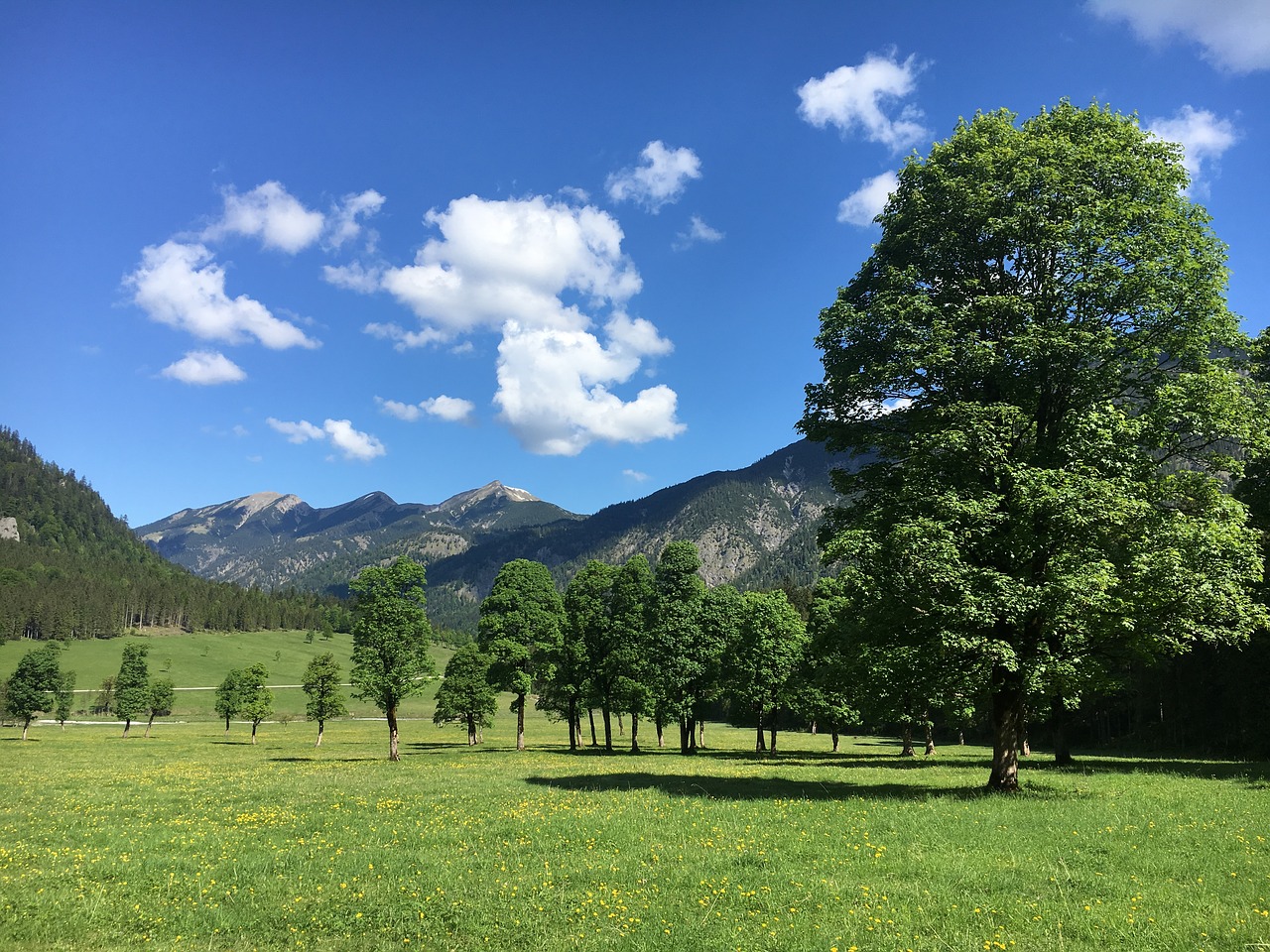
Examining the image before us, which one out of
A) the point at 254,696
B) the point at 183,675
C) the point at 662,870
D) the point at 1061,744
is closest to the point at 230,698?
the point at 254,696

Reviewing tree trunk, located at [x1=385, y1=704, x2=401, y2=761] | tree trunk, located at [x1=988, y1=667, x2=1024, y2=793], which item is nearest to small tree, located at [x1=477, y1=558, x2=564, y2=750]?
tree trunk, located at [x1=385, y1=704, x2=401, y2=761]

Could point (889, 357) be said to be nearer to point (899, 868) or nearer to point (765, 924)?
point (899, 868)

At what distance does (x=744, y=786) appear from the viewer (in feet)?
86.6

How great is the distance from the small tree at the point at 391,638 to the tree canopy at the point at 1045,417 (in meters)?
37.5

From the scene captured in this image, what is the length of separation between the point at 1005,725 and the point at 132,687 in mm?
109973

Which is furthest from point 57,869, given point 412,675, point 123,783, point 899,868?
point 412,675

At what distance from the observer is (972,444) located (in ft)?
67.5

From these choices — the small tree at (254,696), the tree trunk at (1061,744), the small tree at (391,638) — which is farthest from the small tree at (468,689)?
the tree trunk at (1061,744)

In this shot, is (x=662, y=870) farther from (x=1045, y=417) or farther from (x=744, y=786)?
(x=1045, y=417)

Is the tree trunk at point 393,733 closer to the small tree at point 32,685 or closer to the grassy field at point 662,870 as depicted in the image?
the grassy field at point 662,870

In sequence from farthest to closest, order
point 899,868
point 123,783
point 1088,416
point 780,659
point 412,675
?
point 780,659 < point 412,675 < point 123,783 < point 1088,416 < point 899,868

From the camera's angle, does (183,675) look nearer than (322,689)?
No

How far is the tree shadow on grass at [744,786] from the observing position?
22938mm

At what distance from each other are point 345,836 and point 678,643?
3807cm
